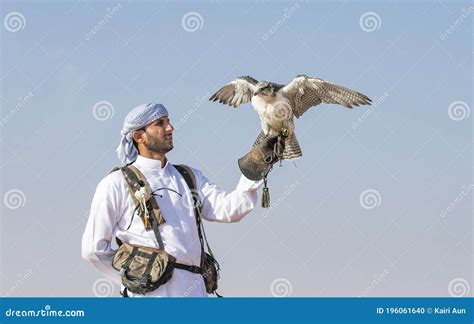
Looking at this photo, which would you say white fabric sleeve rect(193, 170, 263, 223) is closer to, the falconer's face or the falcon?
the falconer's face

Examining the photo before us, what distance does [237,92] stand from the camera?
762 cm

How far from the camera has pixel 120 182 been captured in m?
4.57

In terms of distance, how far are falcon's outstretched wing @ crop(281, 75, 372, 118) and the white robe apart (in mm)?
2523

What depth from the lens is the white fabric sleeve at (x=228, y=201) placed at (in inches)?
178

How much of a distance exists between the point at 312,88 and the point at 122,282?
3195 mm

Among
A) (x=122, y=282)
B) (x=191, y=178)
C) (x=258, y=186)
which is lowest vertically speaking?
(x=122, y=282)

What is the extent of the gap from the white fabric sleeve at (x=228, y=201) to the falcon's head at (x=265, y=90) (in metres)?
2.16

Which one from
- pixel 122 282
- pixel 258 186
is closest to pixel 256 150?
pixel 258 186

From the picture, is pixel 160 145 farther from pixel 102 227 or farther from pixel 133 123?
pixel 102 227

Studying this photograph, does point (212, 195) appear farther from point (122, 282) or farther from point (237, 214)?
point (122, 282)

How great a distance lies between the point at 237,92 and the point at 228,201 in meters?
3.17

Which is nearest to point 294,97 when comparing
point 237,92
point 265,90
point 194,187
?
point 265,90

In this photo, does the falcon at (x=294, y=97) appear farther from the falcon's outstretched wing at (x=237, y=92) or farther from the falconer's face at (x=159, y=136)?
the falconer's face at (x=159, y=136)

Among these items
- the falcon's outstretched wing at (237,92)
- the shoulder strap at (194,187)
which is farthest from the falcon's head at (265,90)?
the shoulder strap at (194,187)
